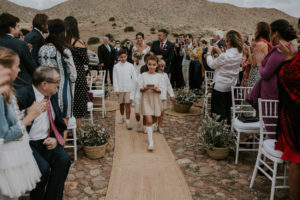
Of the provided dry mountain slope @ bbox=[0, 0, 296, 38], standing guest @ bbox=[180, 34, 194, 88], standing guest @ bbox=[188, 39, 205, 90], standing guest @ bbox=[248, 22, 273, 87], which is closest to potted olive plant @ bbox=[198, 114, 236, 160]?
standing guest @ bbox=[248, 22, 273, 87]

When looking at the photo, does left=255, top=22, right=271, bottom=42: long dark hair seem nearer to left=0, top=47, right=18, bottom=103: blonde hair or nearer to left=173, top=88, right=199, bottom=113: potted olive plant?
left=173, top=88, right=199, bottom=113: potted olive plant

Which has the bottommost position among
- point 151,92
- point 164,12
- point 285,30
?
point 151,92

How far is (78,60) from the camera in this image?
4.41m

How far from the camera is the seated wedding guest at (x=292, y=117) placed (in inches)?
92.7

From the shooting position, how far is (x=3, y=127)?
1.86 meters

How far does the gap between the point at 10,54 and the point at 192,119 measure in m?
5.19

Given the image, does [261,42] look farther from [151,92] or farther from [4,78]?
[4,78]

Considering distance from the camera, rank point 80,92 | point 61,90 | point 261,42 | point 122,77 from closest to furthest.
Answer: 1. point 61,90
2. point 261,42
3. point 80,92
4. point 122,77

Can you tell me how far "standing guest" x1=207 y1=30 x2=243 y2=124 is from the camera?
4.55 metres

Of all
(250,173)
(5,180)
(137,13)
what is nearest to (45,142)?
(5,180)

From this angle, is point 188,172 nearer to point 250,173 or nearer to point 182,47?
point 250,173

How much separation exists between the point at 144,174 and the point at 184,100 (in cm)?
351

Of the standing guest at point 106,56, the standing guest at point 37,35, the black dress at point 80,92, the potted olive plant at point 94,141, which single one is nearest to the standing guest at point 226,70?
the potted olive plant at point 94,141

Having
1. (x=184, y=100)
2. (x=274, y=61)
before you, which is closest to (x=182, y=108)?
(x=184, y=100)
